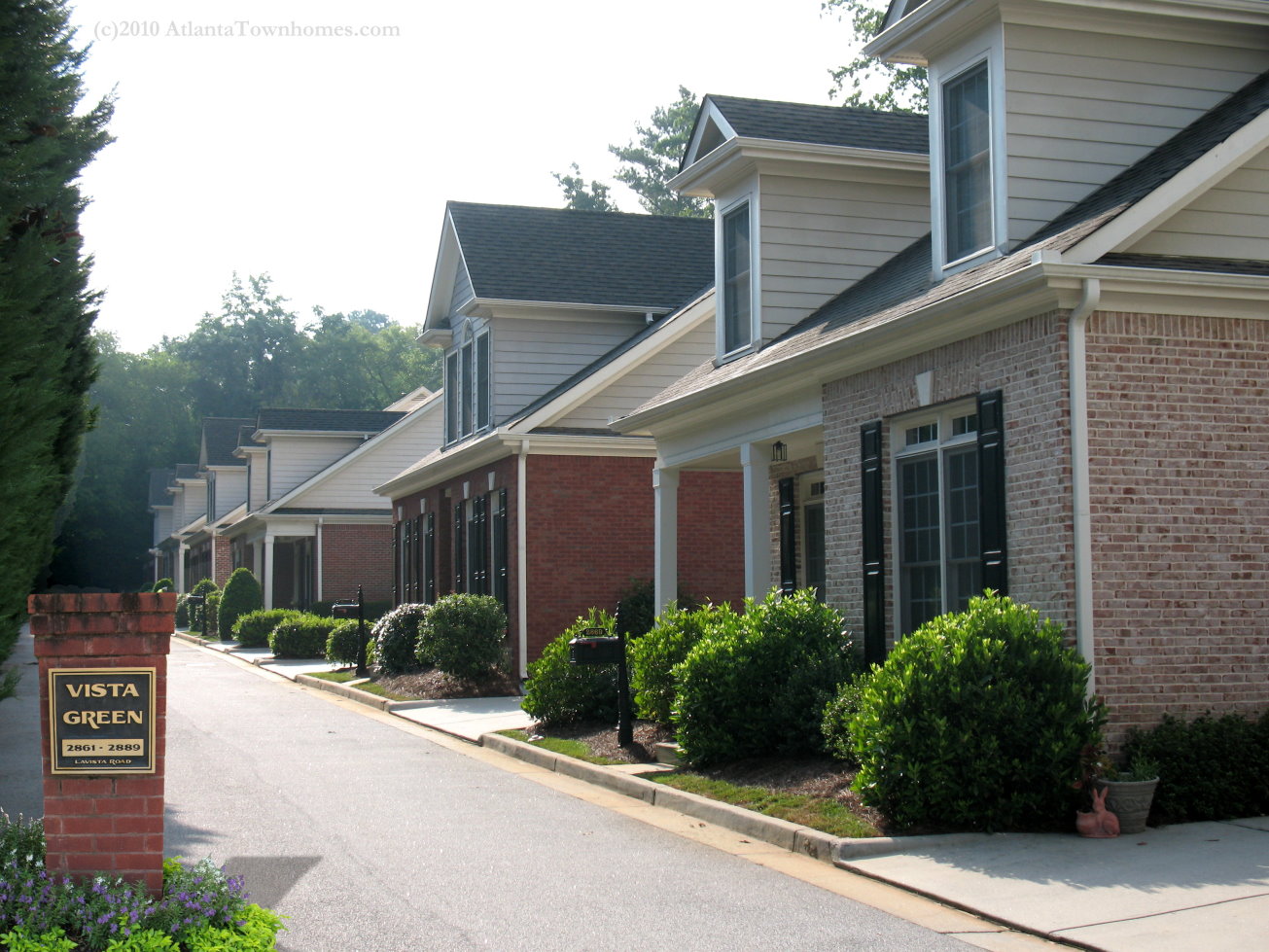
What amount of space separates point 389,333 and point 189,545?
1581 inches

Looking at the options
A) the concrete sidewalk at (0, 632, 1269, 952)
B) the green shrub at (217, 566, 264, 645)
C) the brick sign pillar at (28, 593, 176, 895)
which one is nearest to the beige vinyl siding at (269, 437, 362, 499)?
the green shrub at (217, 566, 264, 645)

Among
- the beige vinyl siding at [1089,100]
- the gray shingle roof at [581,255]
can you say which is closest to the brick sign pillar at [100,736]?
the beige vinyl siding at [1089,100]

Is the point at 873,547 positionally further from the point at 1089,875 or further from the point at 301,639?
the point at 301,639

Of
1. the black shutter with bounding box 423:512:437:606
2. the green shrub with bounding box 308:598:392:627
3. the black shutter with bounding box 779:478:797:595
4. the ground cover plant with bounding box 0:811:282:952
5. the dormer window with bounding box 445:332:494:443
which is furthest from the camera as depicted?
the green shrub with bounding box 308:598:392:627

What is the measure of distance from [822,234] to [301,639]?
73.0 feet

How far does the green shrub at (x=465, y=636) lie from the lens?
21.9 m

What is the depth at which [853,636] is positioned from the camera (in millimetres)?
13203

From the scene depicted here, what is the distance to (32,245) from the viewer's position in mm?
10039

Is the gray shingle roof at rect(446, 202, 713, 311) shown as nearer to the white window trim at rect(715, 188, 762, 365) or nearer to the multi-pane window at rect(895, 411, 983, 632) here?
the white window trim at rect(715, 188, 762, 365)

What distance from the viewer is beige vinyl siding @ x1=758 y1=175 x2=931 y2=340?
16.4 m

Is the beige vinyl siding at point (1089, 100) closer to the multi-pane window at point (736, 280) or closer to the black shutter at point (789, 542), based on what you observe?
the multi-pane window at point (736, 280)

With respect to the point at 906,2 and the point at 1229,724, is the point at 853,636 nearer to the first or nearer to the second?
the point at 1229,724

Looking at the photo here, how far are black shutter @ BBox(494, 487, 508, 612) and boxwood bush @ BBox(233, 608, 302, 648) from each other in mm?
18147

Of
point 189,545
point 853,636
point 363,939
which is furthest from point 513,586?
point 189,545
